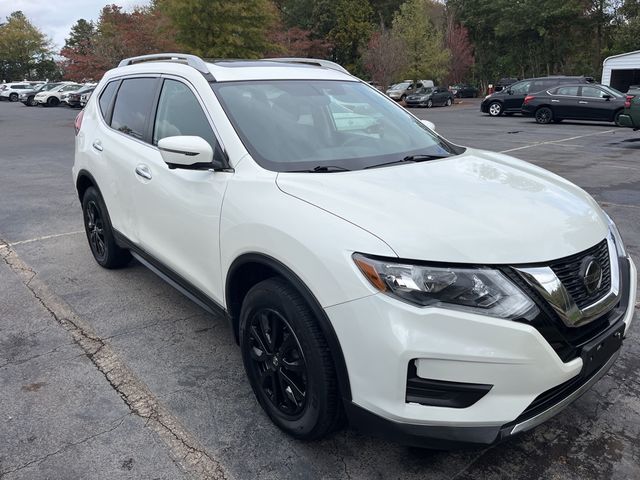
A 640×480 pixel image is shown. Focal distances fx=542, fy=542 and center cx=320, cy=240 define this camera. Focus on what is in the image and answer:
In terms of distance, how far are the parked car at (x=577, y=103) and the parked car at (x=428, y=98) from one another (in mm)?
14122

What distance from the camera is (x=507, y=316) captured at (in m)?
2.00

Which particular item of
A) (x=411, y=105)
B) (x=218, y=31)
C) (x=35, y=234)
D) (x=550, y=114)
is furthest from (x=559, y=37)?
(x=35, y=234)

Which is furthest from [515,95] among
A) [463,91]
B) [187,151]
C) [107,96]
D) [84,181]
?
[187,151]

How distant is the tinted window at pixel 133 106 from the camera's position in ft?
12.7

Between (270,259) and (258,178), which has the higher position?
(258,178)

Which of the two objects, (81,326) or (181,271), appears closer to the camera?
(181,271)

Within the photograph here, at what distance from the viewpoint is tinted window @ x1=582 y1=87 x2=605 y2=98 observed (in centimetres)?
1988

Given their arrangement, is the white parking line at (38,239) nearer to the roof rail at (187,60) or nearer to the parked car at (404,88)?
the roof rail at (187,60)

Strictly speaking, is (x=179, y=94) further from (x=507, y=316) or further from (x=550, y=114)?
(x=550, y=114)

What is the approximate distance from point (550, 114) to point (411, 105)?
15.8 meters

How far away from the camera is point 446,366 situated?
78.9 inches

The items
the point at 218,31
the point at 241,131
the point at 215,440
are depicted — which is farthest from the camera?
the point at 218,31

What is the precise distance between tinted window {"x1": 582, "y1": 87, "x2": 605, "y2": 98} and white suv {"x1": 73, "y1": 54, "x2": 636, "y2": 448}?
19.4 m

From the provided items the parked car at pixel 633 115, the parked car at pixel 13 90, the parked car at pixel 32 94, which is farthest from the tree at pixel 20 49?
the parked car at pixel 633 115
